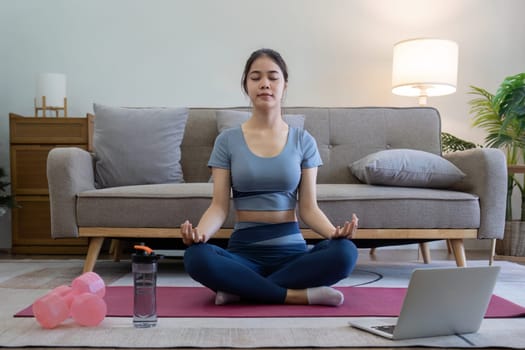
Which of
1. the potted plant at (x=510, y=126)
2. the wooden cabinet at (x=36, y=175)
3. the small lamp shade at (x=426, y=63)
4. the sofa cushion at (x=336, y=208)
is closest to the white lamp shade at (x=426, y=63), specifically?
the small lamp shade at (x=426, y=63)

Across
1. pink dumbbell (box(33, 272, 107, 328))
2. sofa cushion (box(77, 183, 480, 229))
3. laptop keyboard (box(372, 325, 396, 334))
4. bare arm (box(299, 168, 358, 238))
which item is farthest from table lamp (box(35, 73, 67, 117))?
laptop keyboard (box(372, 325, 396, 334))

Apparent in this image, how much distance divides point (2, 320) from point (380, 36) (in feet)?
10.6

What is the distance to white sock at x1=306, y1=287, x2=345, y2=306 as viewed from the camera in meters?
1.72

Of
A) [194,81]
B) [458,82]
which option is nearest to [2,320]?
[194,81]

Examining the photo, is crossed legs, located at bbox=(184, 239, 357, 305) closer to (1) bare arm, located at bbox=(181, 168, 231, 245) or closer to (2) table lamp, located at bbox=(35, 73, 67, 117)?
(1) bare arm, located at bbox=(181, 168, 231, 245)

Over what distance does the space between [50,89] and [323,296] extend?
8.73 ft

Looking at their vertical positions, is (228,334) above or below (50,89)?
below

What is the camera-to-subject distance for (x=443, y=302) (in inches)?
51.4

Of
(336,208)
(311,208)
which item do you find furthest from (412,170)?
(311,208)

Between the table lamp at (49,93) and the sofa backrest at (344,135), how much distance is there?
3.83 feet

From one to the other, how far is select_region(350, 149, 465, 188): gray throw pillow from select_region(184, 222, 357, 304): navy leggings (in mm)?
837

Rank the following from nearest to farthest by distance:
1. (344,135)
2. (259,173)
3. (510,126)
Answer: (259,173), (344,135), (510,126)

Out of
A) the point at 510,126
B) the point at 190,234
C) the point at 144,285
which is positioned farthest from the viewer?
the point at 510,126

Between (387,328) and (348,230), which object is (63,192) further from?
(387,328)
